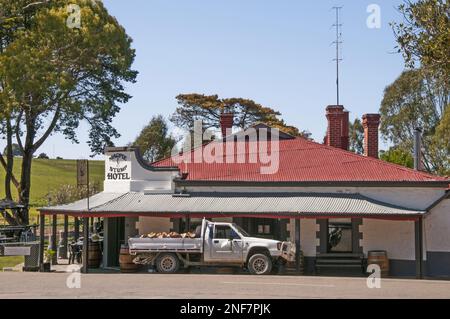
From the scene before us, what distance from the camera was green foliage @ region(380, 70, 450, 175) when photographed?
6028cm

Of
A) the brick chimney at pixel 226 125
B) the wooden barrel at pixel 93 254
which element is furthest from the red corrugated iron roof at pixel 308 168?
the wooden barrel at pixel 93 254

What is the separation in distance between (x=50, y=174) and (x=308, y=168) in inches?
3015

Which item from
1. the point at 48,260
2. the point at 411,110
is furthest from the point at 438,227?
the point at 411,110

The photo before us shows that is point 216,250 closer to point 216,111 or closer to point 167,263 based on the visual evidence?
point 167,263

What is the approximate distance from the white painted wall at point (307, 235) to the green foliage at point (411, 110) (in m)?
35.7

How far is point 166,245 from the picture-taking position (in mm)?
23844

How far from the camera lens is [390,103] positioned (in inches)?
2470

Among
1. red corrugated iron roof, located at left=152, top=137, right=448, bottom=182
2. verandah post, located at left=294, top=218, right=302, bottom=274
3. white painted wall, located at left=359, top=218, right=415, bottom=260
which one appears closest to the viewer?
verandah post, located at left=294, top=218, right=302, bottom=274

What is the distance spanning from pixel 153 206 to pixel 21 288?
756 cm

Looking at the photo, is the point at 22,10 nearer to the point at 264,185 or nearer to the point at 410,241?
the point at 264,185

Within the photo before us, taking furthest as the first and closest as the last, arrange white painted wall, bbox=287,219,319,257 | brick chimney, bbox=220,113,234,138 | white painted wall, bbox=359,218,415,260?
brick chimney, bbox=220,113,234,138 < white painted wall, bbox=287,219,319,257 < white painted wall, bbox=359,218,415,260

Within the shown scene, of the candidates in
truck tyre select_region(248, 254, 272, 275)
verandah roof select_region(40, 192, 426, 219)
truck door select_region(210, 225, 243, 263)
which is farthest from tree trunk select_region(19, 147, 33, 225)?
truck tyre select_region(248, 254, 272, 275)

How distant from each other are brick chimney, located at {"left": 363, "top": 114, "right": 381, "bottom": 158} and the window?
→ 1060cm

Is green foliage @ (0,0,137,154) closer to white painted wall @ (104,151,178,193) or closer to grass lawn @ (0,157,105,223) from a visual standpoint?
white painted wall @ (104,151,178,193)
